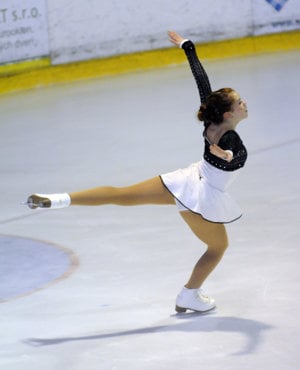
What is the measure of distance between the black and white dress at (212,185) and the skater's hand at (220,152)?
144 mm

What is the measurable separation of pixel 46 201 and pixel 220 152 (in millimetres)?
720

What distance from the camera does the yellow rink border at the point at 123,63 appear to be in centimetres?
1115

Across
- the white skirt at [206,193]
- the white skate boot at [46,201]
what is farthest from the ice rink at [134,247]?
the white skate boot at [46,201]

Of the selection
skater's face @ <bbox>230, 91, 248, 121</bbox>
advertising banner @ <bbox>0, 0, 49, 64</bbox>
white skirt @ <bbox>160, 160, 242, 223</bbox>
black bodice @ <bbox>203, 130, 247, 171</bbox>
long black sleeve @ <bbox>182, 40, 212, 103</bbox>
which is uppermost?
long black sleeve @ <bbox>182, 40, 212, 103</bbox>

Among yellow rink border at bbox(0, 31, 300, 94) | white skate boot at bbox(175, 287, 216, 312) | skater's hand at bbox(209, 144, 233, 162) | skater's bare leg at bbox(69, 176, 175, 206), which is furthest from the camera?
yellow rink border at bbox(0, 31, 300, 94)

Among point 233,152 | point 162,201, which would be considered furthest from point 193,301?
point 233,152

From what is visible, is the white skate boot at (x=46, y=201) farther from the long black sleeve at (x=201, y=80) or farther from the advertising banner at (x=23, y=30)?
the advertising banner at (x=23, y=30)

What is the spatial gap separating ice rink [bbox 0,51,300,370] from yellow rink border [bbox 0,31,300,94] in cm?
35

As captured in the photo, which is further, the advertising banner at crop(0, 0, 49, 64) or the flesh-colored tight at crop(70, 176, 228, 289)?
the advertising banner at crop(0, 0, 49, 64)

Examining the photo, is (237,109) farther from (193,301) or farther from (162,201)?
(193,301)

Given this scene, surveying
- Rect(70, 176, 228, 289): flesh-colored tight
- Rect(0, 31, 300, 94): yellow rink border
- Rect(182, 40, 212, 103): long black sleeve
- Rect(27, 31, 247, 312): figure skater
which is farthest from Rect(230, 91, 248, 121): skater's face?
Rect(0, 31, 300, 94): yellow rink border

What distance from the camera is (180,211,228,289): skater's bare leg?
497cm

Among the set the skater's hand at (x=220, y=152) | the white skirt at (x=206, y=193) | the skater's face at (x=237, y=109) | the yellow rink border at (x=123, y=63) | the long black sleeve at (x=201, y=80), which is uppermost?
the long black sleeve at (x=201, y=80)

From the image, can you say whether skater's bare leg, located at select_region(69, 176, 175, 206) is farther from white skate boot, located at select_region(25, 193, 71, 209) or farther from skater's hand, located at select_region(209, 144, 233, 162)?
skater's hand, located at select_region(209, 144, 233, 162)
